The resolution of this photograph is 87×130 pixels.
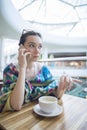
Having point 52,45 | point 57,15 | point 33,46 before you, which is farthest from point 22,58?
point 57,15

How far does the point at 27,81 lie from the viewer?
2.65 ft

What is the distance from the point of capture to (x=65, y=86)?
0.83 meters

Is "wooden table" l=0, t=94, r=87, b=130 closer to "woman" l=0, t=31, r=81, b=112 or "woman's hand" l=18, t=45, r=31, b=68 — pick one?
"woman" l=0, t=31, r=81, b=112

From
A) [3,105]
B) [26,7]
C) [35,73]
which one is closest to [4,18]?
[26,7]

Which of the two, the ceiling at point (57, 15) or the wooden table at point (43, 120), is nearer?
the wooden table at point (43, 120)

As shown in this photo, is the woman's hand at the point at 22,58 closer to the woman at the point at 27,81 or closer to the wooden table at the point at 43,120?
the woman at the point at 27,81

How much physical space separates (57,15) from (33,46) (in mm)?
6201

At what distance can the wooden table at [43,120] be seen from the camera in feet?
Answer: 1.60

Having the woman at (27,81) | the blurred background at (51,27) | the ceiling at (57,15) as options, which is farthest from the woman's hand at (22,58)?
the ceiling at (57,15)

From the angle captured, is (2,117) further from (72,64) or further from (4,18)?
(72,64)

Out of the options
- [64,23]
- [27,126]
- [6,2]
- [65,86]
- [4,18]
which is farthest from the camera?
[64,23]

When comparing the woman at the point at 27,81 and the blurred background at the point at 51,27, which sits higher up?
the blurred background at the point at 51,27

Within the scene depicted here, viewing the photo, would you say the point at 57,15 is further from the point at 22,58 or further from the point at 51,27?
the point at 22,58

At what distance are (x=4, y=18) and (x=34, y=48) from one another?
111 inches
